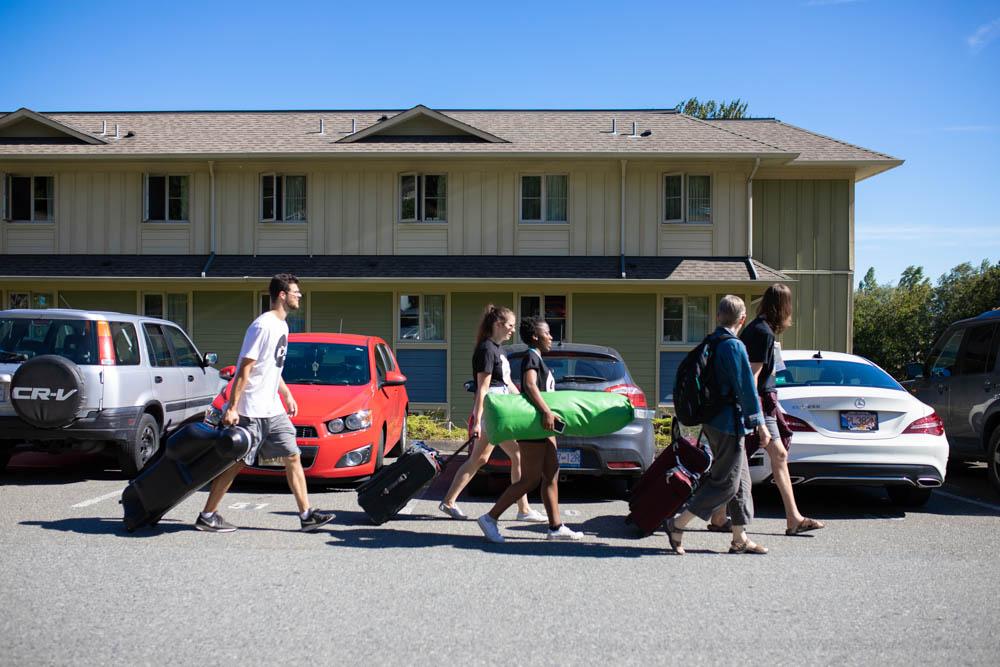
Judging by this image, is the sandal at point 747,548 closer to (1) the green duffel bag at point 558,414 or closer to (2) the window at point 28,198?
(1) the green duffel bag at point 558,414

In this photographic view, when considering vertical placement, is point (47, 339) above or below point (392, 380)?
above

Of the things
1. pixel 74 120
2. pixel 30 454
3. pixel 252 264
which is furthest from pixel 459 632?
pixel 74 120

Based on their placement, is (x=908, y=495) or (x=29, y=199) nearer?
(x=908, y=495)

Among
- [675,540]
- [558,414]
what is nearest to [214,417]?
[558,414]

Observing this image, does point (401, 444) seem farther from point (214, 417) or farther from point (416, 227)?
point (416, 227)

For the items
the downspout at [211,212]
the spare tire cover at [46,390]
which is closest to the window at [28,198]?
the downspout at [211,212]

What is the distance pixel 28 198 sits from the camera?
1956 cm

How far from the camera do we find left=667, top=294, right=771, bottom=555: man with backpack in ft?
20.7

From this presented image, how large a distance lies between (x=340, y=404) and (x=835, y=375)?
5.09 meters

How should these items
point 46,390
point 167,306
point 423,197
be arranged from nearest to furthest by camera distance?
point 46,390, point 423,197, point 167,306

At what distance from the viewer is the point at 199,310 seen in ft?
62.1

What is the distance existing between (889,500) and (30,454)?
34.8 feet

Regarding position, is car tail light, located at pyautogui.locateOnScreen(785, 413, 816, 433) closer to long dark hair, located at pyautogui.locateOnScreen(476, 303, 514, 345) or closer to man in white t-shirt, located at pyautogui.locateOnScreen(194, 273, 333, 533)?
long dark hair, located at pyautogui.locateOnScreen(476, 303, 514, 345)

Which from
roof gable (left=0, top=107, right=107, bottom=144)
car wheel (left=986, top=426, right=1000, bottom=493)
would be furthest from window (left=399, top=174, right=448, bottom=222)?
car wheel (left=986, top=426, right=1000, bottom=493)
